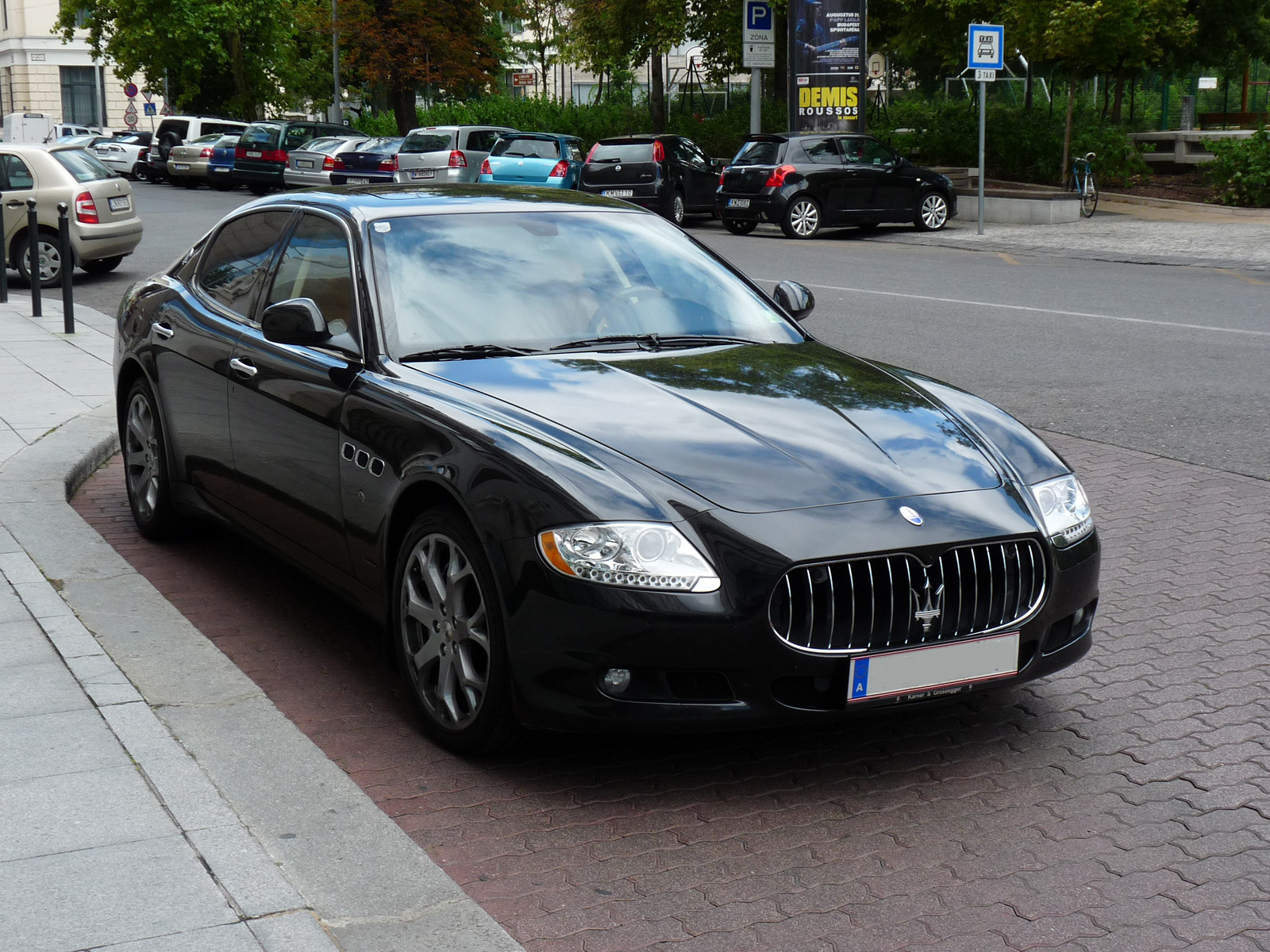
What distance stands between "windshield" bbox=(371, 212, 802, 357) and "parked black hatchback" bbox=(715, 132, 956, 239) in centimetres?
1958

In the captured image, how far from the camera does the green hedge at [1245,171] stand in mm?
28528

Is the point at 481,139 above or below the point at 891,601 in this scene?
above

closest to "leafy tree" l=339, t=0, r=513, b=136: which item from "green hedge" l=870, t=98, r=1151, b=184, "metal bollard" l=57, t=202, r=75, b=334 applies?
"green hedge" l=870, t=98, r=1151, b=184

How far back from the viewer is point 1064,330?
13039 millimetres

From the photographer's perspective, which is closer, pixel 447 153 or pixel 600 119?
pixel 447 153

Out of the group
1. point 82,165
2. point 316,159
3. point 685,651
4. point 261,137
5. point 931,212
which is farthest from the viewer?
point 261,137

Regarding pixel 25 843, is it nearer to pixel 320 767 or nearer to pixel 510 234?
pixel 320 767

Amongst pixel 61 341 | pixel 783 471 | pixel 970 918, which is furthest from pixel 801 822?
pixel 61 341

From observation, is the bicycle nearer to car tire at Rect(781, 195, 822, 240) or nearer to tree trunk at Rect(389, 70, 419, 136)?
car tire at Rect(781, 195, 822, 240)

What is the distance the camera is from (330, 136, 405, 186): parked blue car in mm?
32906

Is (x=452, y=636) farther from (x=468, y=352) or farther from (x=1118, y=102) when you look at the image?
(x=1118, y=102)

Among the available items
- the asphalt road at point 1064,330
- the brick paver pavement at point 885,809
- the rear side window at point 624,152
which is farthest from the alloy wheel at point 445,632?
the rear side window at point 624,152

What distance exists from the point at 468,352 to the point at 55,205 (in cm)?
1405

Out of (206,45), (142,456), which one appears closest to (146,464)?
(142,456)
